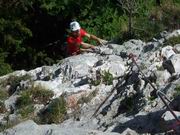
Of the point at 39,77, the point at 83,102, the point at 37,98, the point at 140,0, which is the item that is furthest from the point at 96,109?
the point at 140,0

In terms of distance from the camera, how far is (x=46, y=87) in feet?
41.4

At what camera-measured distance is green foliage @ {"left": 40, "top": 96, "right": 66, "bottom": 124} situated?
11.3 meters

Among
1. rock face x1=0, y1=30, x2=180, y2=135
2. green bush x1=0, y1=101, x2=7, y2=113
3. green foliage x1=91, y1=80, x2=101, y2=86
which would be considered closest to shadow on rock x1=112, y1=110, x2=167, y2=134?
rock face x1=0, y1=30, x2=180, y2=135

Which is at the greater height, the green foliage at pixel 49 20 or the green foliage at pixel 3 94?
the green foliage at pixel 49 20

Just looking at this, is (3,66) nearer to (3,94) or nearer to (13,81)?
(13,81)

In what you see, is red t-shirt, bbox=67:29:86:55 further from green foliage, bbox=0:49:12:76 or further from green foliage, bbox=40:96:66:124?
green foliage, bbox=0:49:12:76

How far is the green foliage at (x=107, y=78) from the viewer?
12045mm

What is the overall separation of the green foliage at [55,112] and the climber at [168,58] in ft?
6.17

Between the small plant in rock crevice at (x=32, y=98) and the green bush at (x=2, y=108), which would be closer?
the small plant in rock crevice at (x=32, y=98)

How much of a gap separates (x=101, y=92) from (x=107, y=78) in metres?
0.44

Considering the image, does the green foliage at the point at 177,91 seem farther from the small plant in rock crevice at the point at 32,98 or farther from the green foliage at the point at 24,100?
the green foliage at the point at 24,100

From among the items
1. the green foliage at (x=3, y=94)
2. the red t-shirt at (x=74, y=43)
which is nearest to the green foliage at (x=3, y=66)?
the red t-shirt at (x=74, y=43)

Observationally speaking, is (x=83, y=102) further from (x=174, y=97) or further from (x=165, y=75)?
(x=174, y=97)

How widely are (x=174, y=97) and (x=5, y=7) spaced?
1228cm
